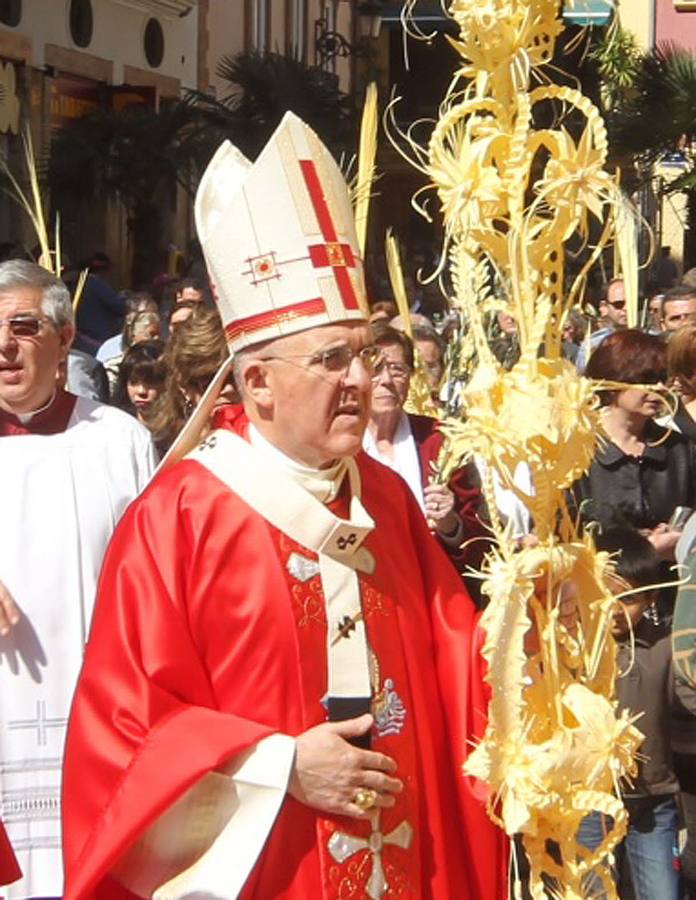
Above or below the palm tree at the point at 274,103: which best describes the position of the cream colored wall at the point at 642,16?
above

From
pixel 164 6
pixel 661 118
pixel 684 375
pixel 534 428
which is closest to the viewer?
pixel 534 428

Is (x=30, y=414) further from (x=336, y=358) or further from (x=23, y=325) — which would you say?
(x=336, y=358)

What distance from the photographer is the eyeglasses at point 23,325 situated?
5098 mm

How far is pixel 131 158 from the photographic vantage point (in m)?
19.8

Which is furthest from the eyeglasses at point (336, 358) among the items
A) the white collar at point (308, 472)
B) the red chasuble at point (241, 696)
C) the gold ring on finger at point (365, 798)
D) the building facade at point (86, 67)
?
the building facade at point (86, 67)

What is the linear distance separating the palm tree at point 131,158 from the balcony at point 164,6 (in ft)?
10.3

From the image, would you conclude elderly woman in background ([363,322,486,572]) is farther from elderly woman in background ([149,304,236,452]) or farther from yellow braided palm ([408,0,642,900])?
yellow braided palm ([408,0,642,900])

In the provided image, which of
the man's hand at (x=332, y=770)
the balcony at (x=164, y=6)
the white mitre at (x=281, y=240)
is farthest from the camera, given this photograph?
the balcony at (x=164, y=6)

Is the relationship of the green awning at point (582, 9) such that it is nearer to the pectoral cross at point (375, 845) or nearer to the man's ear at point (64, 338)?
the pectoral cross at point (375, 845)

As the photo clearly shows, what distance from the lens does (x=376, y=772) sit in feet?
Answer: 12.3

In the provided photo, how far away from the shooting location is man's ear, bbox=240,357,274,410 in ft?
12.7

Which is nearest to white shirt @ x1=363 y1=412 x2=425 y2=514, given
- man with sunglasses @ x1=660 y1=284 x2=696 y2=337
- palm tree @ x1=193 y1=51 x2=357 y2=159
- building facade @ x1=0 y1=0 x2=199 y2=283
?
man with sunglasses @ x1=660 y1=284 x2=696 y2=337

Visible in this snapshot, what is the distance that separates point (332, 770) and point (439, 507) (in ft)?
7.77

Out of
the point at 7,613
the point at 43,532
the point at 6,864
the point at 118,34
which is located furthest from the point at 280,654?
the point at 118,34
